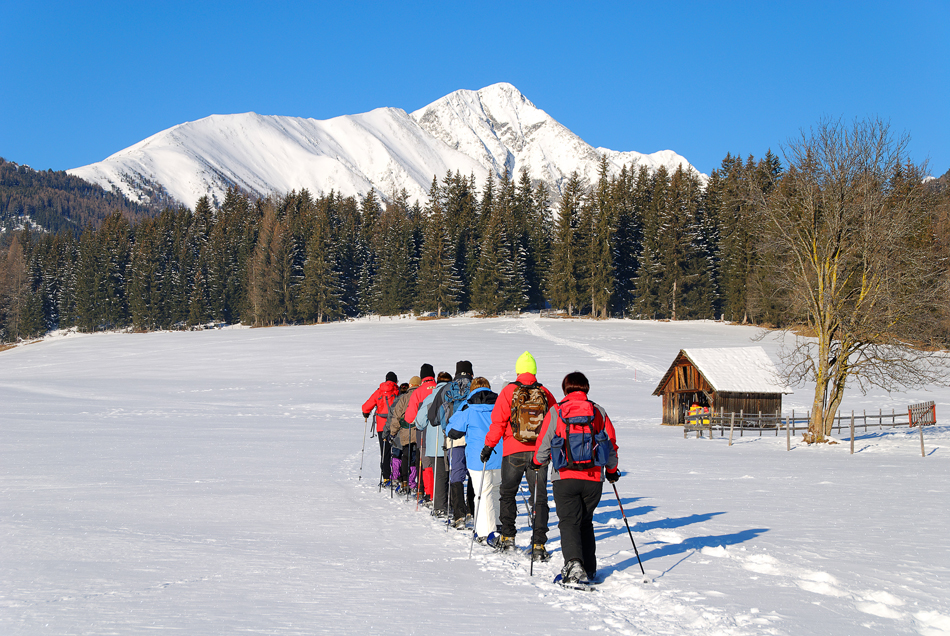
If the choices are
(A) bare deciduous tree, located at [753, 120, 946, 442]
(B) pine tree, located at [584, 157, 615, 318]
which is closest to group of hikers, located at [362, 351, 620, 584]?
(A) bare deciduous tree, located at [753, 120, 946, 442]

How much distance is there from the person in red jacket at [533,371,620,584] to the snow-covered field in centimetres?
36

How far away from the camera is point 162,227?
9362 centimetres

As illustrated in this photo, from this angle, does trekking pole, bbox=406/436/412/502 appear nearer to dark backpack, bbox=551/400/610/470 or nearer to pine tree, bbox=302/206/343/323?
dark backpack, bbox=551/400/610/470

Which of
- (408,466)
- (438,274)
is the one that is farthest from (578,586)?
(438,274)

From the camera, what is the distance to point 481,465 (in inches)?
305

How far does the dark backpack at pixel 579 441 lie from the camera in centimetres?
603

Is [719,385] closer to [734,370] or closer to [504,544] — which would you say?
[734,370]

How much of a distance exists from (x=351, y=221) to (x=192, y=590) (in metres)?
84.1

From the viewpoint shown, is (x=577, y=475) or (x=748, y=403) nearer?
(x=577, y=475)

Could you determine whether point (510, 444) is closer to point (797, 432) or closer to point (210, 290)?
point (797, 432)

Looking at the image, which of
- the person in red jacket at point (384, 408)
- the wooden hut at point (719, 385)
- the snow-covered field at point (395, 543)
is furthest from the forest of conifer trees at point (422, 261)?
the person in red jacket at point (384, 408)

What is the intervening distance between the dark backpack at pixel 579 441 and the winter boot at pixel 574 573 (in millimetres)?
802

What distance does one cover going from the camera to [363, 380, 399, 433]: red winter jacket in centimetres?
1141

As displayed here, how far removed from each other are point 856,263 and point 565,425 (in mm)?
20621
